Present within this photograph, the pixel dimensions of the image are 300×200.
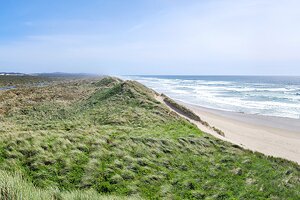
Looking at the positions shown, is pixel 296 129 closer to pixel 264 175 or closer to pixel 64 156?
pixel 264 175

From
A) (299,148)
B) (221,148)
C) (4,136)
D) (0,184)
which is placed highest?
(0,184)

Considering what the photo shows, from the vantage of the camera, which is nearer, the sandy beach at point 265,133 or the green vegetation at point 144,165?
the green vegetation at point 144,165

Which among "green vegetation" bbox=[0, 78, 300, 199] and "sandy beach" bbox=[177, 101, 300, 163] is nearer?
"green vegetation" bbox=[0, 78, 300, 199]

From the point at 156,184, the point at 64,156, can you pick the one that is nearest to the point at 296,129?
the point at 156,184

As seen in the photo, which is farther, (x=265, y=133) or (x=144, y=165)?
(x=265, y=133)

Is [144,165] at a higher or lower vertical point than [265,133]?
higher

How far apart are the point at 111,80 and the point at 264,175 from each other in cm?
3458

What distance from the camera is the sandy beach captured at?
55.4ft

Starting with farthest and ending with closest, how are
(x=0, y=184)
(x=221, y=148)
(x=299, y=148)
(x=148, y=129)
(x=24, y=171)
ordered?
(x=299, y=148)
(x=148, y=129)
(x=221, y=148)
(x=24, y=171)
(x=0, y=184)

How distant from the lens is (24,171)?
28.7 feet

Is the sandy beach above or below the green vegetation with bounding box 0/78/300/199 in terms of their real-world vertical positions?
below

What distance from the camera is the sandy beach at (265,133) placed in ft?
55.4

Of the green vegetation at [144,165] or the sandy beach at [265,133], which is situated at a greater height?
the green vegetation at [144,165]

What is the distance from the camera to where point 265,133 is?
868 inches
